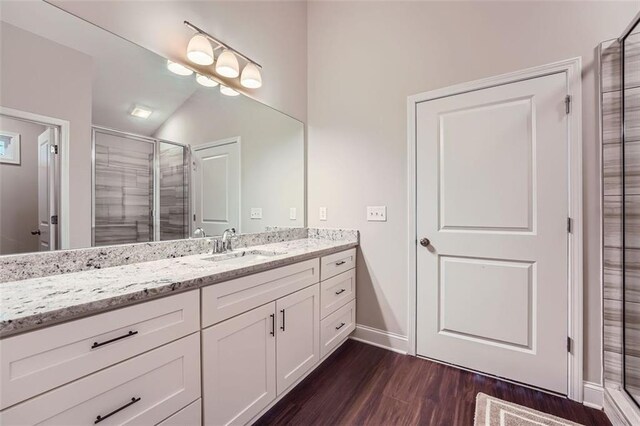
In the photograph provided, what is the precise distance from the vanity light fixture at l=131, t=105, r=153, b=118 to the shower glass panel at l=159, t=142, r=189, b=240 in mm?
164

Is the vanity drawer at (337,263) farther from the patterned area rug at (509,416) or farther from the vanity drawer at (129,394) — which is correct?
the patterned area rug at (509,416)

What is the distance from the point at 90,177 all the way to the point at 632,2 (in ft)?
9.73

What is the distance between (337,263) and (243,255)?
0.69 metres

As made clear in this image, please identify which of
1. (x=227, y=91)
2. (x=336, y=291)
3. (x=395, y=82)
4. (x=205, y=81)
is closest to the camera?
(x=205, y=81)

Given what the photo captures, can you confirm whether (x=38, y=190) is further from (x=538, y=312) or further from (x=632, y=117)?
(x=632, y=117)

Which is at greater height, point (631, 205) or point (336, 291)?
point (631, 205)

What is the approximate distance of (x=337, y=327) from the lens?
2129 mm

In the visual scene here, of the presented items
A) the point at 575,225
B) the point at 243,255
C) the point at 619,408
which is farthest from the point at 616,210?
the point at 243,255

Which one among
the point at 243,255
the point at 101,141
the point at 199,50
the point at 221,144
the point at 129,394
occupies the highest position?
the point at 199,50

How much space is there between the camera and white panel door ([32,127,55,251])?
118cm

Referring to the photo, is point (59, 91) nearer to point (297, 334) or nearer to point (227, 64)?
point (227, 64)

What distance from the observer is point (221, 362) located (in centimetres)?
123

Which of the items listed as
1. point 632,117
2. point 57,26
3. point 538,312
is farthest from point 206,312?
point 632,117

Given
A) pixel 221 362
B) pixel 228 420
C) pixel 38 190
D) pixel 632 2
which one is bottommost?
pixel 228 420
